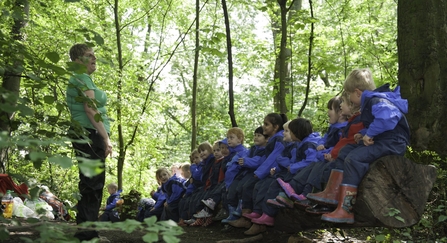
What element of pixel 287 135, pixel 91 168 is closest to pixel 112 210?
pixel 287 135

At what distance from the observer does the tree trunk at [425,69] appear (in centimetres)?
629

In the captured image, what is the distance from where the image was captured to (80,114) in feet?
18.4

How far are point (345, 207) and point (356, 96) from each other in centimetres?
118

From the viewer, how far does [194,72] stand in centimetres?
1308

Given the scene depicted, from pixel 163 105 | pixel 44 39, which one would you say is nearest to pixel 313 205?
pixel 44 39

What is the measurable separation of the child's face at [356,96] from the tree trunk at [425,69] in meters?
1.34

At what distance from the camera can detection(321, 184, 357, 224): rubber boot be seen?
15.1 ft

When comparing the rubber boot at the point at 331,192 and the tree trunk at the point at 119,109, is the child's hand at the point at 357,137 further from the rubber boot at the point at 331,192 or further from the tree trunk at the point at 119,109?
the tree trunk at the point at 119,109

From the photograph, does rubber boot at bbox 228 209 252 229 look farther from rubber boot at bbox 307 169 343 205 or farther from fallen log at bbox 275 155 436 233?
fallen log at bbox 275 155 436 233

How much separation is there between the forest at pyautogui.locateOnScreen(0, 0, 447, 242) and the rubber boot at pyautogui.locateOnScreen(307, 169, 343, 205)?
0.55 metres

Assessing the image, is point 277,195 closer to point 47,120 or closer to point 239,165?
point 239,165

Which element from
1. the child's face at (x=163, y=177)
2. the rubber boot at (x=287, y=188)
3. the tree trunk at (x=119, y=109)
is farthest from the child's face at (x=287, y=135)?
the tree trunk at (x=119, y=109)

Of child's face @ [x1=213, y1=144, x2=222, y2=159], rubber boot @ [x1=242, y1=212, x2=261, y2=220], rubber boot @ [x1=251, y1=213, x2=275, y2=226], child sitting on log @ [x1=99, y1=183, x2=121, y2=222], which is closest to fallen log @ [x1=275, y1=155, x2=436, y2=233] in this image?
rubber boot @ [x1=251, y1=213, x2=275, y2=226]

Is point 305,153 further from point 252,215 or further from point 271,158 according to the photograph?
point 252,215
